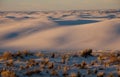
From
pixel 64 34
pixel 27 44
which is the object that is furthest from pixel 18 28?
pixel 27 44

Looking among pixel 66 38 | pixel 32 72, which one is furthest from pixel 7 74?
pixel 66 38

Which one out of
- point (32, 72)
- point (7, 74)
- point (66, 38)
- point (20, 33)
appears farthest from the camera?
point (20, 33)

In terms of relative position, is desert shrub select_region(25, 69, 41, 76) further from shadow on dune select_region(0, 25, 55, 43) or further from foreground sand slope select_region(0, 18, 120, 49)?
shadow on dune select_region(0, 25, 55, 43)

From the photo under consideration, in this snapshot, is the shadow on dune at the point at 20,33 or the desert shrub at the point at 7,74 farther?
the shadow on dune at the point at 20,33

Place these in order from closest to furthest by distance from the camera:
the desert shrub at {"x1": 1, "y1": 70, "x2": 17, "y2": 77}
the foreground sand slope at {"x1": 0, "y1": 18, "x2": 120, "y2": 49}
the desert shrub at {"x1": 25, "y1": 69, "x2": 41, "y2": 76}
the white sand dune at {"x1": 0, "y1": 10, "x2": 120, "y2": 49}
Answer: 1. the desert shrub at {"x1": 1, "y1": 70, "x2": 17, "y2": 77}
2. the desert shrub at {"x1": 25, "y1": 69, "x2": 41, "y2": 76}
3. the white sand dune at {"x1": 0, "y1": 10, "x2": 120, "y2": 49}
4. the foreground sand slope at {"x1": 0, "y1": 18, "x2": 120, "y2": 49}

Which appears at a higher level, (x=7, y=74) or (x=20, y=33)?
(x=20, y=33)

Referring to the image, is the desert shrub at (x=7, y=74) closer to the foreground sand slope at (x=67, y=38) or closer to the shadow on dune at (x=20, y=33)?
the foreground sand slope at (x=67, y=38)

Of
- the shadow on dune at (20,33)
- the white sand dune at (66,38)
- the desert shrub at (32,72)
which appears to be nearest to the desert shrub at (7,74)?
the desert shrub at (32,72)

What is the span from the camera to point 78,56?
16078mm

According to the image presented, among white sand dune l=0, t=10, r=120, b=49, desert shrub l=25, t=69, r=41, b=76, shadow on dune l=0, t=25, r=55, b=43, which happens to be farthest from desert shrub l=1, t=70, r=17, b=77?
shadow on dune l=0, t=25, r=55, b=43

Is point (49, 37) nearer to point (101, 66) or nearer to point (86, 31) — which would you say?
point (86, 31)

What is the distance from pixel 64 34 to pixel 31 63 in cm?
2048

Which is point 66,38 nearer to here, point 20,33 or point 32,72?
point 20,33

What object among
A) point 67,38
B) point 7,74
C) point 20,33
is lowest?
point 7,74
